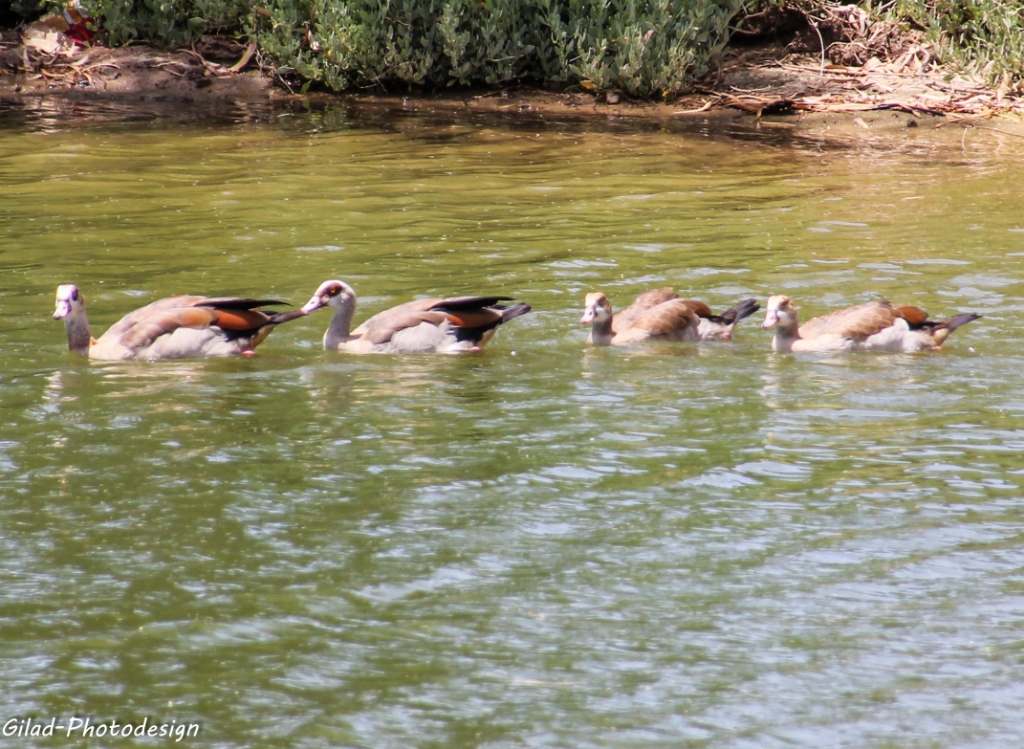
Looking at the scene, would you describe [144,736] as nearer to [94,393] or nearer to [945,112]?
[94,393]

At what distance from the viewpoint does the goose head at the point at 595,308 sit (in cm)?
961

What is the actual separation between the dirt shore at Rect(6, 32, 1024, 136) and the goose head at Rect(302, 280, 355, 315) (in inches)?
423

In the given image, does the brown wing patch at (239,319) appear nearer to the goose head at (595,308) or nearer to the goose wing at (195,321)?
the goose wing at (195,321)

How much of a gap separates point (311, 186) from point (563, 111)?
611 cm

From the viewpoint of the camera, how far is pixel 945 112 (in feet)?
61.7

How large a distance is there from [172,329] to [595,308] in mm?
2987

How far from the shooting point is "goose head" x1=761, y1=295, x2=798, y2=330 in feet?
31.1

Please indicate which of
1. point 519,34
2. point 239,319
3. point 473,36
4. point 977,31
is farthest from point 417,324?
point 977,31

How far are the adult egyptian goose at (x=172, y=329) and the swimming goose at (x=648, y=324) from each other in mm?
2123

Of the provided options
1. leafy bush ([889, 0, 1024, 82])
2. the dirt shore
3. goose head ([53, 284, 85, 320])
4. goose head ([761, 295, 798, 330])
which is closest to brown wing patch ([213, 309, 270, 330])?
goose head ([53, 284, 85, 320])

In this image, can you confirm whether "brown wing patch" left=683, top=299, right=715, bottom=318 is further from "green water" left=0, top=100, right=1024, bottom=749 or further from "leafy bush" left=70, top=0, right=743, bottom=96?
"leafy bush" left=70, top=0, right=743, bottom=96

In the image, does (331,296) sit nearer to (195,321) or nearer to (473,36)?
(195,321)

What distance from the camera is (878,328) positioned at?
31.0ft

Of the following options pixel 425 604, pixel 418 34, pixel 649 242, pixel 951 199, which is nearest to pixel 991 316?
pixel 649 242
